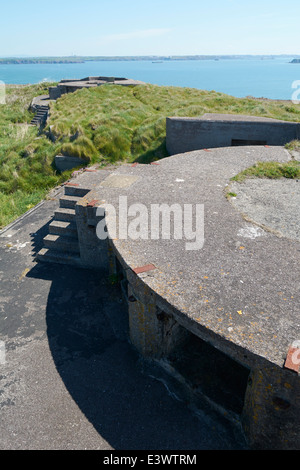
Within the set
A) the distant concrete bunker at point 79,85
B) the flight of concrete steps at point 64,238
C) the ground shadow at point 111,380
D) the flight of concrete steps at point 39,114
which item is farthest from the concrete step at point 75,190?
the distant concrete bunker at point 79,85

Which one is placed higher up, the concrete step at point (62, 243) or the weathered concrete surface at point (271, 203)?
the weathered concrete surface at point (271, 203)

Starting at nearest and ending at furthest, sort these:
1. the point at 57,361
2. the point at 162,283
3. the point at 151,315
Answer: the point at 162,283, the point at 151,315, the point at 57,361

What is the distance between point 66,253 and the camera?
8570mm

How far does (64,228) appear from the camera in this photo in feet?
28.4

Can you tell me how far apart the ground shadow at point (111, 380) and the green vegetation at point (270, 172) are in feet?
14.8

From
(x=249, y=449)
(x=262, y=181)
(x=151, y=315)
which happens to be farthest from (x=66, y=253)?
(x=249, y=449)

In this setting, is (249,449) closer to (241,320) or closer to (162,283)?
(241,320)

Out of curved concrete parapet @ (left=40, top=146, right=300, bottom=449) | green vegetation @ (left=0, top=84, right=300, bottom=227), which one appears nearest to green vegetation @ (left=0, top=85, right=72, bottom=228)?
green vegetation @ (left=0, top=84, right=300, bottom=227)

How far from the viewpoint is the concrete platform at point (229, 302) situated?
3773mm

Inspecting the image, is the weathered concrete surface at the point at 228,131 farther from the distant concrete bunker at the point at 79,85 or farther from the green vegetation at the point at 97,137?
the distant concrete bunker at the point at 79,85

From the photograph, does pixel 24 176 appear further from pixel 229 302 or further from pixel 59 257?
pixel 229 302

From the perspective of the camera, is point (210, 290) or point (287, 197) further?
point (287, 197)

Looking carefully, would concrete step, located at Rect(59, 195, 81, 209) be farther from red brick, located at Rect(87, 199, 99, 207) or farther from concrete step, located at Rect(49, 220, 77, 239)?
red brick, located at Rect(87, 199, 99, 207)
